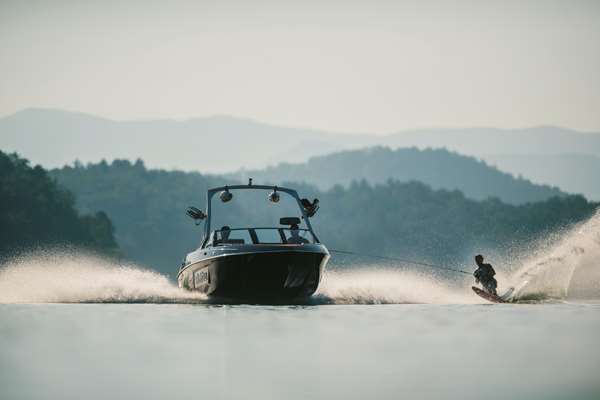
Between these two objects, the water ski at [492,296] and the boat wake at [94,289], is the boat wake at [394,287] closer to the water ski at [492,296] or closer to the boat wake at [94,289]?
the boat wake at [94,289]

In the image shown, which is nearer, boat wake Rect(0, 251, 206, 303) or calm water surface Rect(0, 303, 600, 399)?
calm water surface Rect(0, 303, 600, 399)

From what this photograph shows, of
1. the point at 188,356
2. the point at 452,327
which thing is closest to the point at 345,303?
the point at 452,327

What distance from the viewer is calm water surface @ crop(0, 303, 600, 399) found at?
17.5m

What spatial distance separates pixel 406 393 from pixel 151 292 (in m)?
23.5

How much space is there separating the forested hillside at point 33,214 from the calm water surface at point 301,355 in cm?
11315

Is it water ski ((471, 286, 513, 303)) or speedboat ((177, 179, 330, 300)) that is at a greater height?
speedboat ((177, 179, 330, 300))

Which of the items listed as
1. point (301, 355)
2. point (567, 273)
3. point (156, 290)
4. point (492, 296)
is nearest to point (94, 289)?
point (156, 290)

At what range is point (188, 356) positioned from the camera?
21172mm

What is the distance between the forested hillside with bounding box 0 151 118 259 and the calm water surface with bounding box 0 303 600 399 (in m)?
113

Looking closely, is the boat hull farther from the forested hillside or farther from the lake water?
the forested hillside

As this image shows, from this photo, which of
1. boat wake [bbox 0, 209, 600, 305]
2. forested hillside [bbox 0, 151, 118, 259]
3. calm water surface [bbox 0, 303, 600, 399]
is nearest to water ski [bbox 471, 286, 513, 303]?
boat wake [bbox 0, 209, 600, 305]

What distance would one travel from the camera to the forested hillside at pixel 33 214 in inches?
5571

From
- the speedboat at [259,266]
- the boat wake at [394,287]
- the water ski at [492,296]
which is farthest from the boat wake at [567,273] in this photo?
the speedboat at [259,266]

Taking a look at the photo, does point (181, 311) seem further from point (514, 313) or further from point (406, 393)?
point (406, 393)
